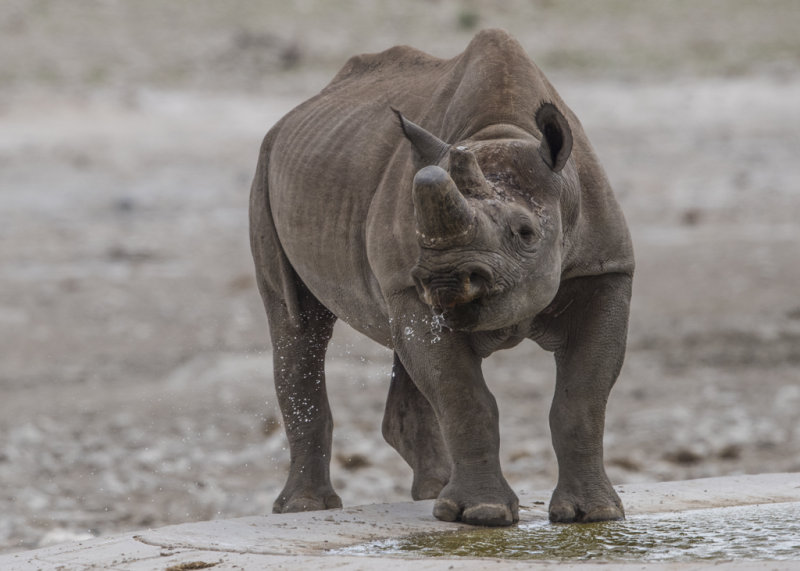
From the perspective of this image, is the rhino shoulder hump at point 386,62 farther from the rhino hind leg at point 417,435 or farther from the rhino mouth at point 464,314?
the rhino mouth at point 464,314

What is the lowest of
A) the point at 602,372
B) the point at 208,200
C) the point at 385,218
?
the point at 602,372

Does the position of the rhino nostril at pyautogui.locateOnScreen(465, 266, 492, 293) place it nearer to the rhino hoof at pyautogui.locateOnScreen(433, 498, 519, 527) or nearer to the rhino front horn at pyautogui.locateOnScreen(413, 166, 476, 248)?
the rhino front horn at pyautogui.locateOnScreen(413, 166, 476, 248)

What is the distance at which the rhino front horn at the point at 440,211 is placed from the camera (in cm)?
525

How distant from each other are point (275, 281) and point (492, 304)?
2.59 m

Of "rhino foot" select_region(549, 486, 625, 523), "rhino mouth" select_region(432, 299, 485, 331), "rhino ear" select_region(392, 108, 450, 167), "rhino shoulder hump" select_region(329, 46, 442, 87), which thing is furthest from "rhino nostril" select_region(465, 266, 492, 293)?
"rhino shoulder hump" select_region(329, 46, 442, 87)

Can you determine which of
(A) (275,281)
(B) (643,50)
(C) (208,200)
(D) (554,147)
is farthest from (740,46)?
(D) (554,147)

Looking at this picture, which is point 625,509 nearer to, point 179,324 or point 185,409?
point 185,409

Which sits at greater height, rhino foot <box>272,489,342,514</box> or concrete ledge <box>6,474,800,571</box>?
rhino foot <box>272,489,342,514</box>

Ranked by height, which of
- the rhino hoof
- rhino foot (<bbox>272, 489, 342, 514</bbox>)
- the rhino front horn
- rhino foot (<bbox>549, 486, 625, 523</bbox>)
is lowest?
the rhino hoof

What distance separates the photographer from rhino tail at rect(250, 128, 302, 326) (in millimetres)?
7945

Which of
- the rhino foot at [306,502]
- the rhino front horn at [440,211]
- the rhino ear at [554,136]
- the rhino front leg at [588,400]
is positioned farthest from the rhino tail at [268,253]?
the rhino front horn at [440,211]

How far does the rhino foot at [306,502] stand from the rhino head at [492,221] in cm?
213

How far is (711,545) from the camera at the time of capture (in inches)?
217

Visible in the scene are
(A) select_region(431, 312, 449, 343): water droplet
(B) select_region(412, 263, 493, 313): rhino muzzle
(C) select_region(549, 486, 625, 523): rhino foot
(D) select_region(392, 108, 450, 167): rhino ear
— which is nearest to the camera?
(B) select_region(412, 263, 493, 313): rhino muzzle
